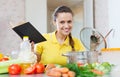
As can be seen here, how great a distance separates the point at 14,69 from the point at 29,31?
31cm

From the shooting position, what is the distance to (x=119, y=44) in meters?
2.02

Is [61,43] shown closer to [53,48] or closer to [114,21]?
[53,48]

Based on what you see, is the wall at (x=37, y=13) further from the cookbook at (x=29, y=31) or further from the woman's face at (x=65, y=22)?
the cookbook at (x=29, y=31)

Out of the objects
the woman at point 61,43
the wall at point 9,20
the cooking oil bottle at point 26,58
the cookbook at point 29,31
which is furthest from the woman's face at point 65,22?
the wall at point 9,20

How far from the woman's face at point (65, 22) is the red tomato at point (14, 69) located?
592 mm

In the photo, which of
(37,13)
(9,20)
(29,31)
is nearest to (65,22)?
(29,31)

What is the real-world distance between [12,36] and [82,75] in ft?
5.43

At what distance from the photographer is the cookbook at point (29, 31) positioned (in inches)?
48.0

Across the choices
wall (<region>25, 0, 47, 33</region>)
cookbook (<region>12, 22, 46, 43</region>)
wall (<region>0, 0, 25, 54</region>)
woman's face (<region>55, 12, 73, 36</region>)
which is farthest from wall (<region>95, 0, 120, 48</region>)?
cookbook (<region>12, 22, 46, 43</region>)

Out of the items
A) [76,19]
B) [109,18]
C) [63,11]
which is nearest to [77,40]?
[63,11]

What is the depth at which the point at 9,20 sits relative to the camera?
93.3 inches

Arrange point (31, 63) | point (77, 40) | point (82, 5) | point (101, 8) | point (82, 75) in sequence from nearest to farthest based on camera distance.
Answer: point (82, 75) → point (31, 63) → point (77, 40) → point (82, 5) → point (101, 8)

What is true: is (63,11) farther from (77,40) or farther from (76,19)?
(76,19)

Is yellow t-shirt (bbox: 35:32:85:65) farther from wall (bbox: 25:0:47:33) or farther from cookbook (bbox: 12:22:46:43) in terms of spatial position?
wall (bbox: 25:0:47:33)
